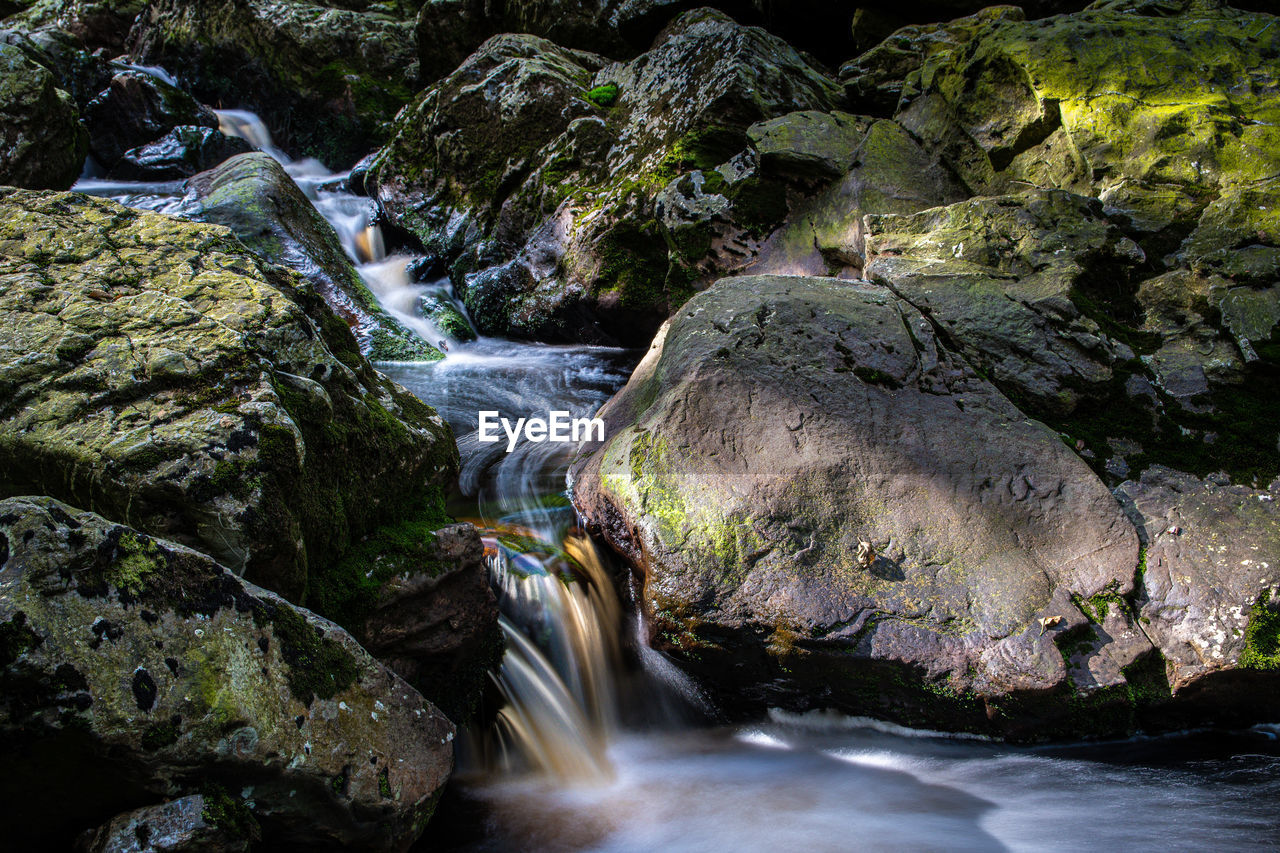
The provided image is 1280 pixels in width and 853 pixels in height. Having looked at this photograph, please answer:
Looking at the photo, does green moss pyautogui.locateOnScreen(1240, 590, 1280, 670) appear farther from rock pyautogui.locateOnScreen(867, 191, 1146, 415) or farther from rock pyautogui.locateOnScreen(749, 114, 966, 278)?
rock pyautogui.locateOnScreen(749, 114, 966, 278)

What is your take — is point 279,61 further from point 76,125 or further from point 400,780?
point 400,780

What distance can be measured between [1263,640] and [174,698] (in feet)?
12.9

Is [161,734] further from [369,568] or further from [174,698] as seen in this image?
[369,568]

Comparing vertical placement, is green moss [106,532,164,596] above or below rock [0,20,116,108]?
below

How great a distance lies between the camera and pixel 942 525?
3.14 meters

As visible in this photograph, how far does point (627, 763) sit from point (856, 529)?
5.02 ft

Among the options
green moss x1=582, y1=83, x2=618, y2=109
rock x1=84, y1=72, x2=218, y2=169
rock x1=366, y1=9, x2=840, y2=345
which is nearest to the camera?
rock x1=366, y1=9, x2=840, y2=345

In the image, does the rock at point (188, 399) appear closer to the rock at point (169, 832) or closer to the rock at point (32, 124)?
the rock at point (169, 832)

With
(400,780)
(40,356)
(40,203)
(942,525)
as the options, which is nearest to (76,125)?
(40,203)

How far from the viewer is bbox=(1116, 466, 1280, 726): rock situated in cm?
285

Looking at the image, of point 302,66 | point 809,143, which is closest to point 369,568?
point 809,143

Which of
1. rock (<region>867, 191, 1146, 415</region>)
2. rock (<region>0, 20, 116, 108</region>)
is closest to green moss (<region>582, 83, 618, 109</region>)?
rock (<region>867, 191, 1146, 415</region>)

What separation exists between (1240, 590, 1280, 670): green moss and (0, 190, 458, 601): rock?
368 centimetres

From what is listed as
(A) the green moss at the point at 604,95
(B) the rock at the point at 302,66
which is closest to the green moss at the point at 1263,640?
(A) the green moss at the point at 604,95
